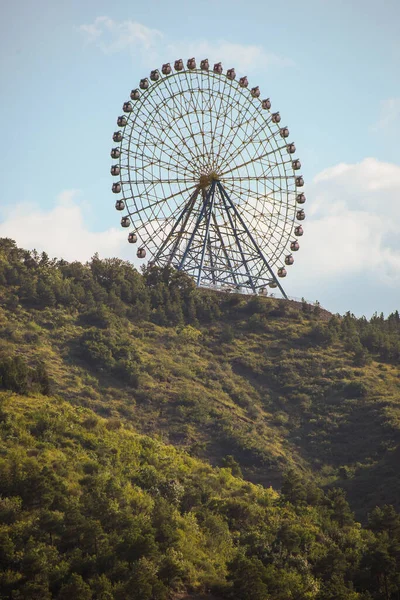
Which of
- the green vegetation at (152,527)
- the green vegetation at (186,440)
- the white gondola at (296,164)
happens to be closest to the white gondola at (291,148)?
the white gondola at (296,164)

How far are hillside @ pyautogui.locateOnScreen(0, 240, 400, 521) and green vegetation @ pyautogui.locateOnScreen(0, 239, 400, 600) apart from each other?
15 centimetres

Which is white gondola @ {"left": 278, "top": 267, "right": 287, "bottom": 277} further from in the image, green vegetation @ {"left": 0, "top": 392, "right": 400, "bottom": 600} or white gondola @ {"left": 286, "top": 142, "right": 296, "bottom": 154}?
green vegetation @ {"left": 0, "top": 392, "right": 400, "bottom": 600}

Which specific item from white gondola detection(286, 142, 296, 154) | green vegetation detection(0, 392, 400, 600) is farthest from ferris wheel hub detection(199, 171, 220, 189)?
green vegetation detection(0, 392, 400, 600)

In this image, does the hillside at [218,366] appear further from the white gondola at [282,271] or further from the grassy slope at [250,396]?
the white gondola at [282,271]

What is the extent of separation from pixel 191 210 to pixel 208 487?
1368 inches

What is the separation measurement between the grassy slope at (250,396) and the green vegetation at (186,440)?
0.47ft

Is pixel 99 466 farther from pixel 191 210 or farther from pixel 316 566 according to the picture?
pixel 191 210

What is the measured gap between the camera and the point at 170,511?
46.3m

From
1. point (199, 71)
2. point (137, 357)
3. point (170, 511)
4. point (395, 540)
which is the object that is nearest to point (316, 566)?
point (395, 540)

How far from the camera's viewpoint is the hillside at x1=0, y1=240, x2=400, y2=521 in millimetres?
62906

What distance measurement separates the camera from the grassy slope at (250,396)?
62.4m

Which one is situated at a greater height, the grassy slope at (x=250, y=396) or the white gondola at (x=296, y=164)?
the white gondola at (x=296, y=164)

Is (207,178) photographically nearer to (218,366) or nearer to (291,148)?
(291,148)

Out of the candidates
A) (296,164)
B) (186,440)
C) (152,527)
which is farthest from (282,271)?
(152,527)
